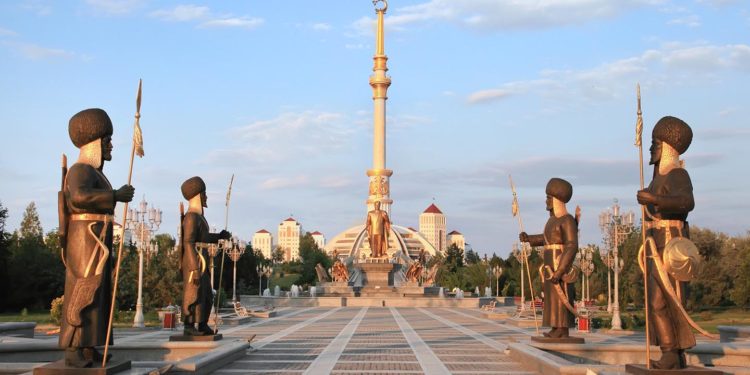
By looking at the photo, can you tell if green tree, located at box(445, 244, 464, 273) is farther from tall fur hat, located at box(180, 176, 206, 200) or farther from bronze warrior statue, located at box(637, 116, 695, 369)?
bronze warrior statue, located at box(637, 116, 695, 369)

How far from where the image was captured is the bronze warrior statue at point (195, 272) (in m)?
14.3

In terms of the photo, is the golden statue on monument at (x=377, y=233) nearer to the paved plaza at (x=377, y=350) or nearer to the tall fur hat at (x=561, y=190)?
the paved plaza at (x=377, y=350)

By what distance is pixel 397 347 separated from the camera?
16797 millimetres

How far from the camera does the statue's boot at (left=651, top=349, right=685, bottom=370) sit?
9.09 metres

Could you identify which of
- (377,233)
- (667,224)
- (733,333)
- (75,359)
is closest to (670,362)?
(667,224)

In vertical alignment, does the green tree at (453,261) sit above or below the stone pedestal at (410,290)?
above

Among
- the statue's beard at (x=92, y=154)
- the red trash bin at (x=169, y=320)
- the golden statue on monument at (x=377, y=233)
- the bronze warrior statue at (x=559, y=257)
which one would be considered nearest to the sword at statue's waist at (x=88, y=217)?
the statue's beard at (x=92, y=154)

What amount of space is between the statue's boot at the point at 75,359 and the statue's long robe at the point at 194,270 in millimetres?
5435

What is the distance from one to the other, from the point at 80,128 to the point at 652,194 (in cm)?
680

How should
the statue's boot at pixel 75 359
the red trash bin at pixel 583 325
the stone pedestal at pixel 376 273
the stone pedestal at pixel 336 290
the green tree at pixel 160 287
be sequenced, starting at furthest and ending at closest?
1. the stone pedestal at pixel 376 273
2. the stone pedestal at pixel 336 290
3. the green tree at pixel 160 287
4. the red trash bin at pixel 583 325
5. the statue's boot at pixel 75 359

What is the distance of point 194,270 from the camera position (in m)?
14.3

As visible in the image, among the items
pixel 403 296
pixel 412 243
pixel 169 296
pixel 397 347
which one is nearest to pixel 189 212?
pixel 397 347

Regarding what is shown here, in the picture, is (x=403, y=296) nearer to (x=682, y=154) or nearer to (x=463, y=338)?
(x=463, y=338)

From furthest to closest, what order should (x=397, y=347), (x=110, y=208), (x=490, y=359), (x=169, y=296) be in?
(x=169, y=296)
(x=397, y=347)
(x=490, y=359)
(x=110, y=208)
